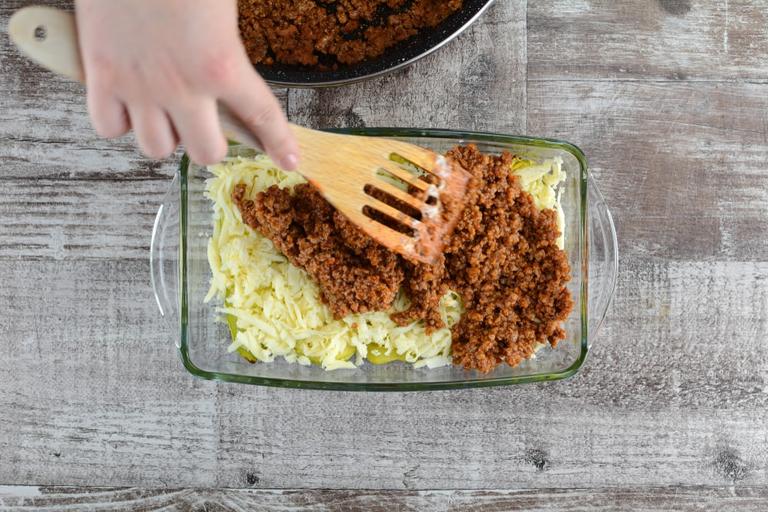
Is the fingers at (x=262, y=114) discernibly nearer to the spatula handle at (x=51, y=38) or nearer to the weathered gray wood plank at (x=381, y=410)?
the spatula handle at (x=51, y=38)

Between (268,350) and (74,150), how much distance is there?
79 centimetres

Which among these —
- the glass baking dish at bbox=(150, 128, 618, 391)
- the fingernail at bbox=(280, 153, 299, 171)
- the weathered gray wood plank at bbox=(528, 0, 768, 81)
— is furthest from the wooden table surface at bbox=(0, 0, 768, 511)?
the fingernail at bbox=(280, 153, 299, 171)

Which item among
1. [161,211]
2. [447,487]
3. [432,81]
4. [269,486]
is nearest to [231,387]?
[269,486]

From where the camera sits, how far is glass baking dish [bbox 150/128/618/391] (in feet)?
5.05

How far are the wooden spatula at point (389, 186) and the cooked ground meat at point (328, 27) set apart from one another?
338mm

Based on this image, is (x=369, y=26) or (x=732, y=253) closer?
(x=369, y=26)

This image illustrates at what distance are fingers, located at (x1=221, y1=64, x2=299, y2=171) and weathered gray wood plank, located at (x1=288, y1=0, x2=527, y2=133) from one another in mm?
643

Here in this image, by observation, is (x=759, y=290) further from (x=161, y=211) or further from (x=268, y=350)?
(x=161, y=211)

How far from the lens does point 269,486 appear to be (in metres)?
1.82

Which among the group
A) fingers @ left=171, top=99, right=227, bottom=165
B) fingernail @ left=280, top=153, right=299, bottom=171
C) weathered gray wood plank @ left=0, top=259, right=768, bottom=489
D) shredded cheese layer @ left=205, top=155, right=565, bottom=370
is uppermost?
fingers @ left=171, top=99, right=227, bottom=165

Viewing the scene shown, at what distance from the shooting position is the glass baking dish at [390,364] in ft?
5.05

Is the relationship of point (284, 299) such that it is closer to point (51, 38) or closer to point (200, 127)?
point (200, 127)

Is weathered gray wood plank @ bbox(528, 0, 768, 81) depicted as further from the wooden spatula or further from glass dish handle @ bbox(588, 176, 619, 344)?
the wooden spatula

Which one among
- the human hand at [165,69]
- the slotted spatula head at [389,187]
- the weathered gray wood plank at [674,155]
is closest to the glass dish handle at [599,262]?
the weathered gray wood plank at [674,155]
